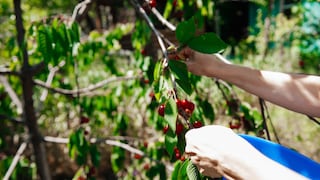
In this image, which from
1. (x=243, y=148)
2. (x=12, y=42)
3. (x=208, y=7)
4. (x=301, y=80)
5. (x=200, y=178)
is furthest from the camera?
(x=12, y=42)

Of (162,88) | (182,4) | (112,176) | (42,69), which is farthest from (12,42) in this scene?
(112,176)

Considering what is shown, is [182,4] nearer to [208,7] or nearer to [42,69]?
[208,7]

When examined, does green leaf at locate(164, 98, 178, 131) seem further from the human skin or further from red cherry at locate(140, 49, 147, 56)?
red cherry at locate(140, 49, 147, 56)

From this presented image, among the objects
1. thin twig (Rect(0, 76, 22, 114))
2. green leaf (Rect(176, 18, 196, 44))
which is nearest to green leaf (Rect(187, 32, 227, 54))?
green leaf (Rect(176, 18, 196, 44))

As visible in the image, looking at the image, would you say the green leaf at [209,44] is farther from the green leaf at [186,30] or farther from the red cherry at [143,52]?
the red cherry at [143,52]

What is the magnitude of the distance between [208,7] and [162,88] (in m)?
1.21

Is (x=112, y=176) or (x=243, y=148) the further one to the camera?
(x=112, y=176)

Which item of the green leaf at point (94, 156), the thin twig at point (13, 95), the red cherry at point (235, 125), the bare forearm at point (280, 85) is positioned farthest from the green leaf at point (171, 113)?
the thin twig at point (13, 95)

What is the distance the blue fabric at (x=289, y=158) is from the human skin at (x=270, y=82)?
1.37 ft

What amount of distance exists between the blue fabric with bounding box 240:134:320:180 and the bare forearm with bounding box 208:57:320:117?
0.42 meters

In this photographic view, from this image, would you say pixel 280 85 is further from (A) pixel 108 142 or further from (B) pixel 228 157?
(A) pixel 108 142

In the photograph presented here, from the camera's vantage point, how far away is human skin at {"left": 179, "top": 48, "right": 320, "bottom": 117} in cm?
140

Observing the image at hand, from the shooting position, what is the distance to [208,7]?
2330 mm

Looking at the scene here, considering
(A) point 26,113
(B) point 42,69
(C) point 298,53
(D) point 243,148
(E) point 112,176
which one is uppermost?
(D) point 243,148
